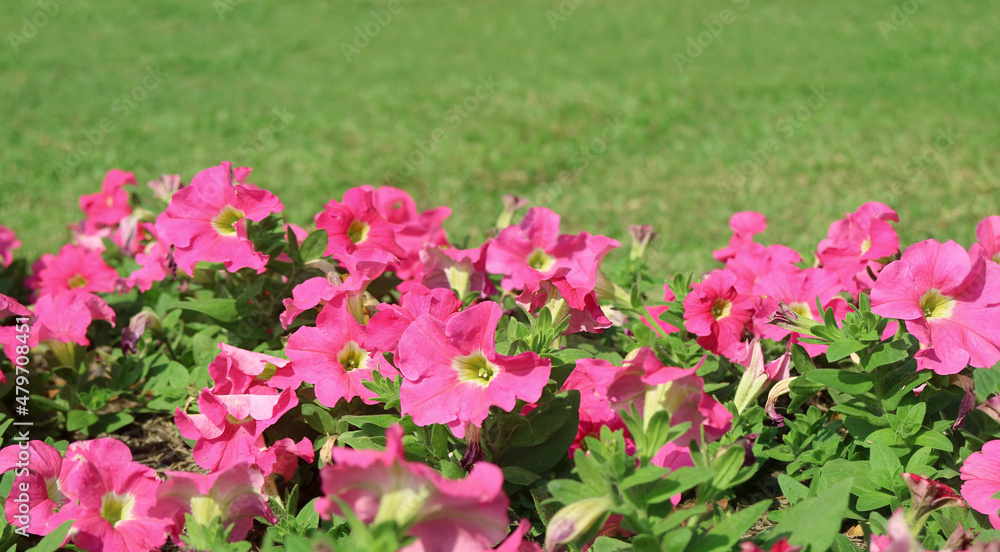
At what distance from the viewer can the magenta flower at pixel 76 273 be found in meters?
2.67

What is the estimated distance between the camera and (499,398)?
4.78 ft

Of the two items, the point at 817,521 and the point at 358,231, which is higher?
the point at 358,231

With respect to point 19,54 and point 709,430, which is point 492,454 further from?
point 19,54

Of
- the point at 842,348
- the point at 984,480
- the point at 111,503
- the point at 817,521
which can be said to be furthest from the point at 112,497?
the point at 984,480

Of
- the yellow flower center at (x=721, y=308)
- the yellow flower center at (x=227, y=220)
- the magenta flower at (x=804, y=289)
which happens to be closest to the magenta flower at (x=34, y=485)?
the yellow flower center at (x=227, y=220)

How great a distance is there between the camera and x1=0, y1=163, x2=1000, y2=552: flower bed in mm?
1325

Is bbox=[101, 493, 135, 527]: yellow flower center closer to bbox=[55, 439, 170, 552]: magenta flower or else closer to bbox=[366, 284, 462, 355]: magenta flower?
bbox=[55, 439, 170, 552]: magenta flower

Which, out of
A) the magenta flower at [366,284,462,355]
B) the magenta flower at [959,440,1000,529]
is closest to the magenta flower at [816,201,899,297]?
the magenta flower at [959,440,1000,529]

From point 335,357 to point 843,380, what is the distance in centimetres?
111

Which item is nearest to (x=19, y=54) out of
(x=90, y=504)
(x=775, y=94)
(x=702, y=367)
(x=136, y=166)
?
(x=136, y=166)

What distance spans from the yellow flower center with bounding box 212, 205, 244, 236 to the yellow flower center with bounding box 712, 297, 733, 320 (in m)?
1.20

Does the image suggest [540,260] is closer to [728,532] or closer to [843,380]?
[843,380]

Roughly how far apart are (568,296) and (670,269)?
91.1 inches

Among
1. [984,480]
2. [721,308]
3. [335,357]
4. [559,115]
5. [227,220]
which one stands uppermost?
[227,220]
